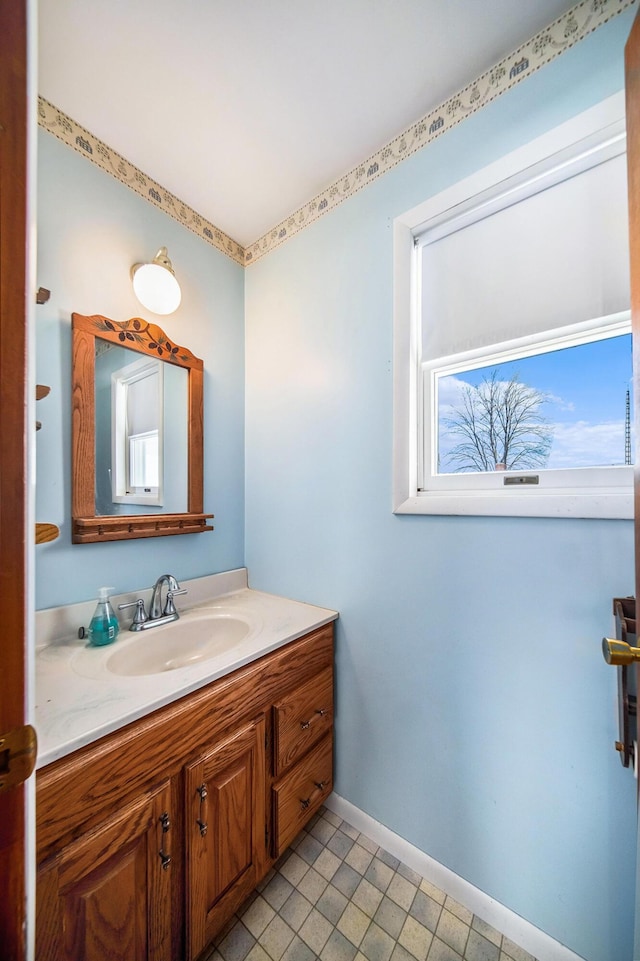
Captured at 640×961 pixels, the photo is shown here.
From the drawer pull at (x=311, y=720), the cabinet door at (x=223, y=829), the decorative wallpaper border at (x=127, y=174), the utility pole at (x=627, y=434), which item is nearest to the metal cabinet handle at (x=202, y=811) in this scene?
the cabinet door at (x=223, y=829)

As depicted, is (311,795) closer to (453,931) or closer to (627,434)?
(453,931)

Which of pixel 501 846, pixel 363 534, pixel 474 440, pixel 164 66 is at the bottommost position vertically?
pixel 501 846

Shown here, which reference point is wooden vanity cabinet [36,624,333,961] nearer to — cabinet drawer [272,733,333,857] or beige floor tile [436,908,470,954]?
cabinet drawer [272,733,333,857]

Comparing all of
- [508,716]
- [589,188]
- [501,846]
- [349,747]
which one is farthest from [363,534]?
[589,188]

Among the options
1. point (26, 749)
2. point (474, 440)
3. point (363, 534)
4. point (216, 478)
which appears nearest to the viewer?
point (26, 749)

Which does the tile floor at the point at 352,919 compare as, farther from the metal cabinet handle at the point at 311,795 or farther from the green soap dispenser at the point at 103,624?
the green soap dispenser at the point at 103,624

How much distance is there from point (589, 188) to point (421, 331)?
526 millimetres

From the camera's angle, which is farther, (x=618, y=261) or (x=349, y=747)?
(x=349, y=747)

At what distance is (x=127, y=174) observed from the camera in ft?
4.08

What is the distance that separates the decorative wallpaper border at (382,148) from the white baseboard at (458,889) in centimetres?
236

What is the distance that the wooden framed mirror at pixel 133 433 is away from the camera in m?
1.11

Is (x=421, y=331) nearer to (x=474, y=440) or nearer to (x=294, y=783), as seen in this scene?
(x=474, y=440)

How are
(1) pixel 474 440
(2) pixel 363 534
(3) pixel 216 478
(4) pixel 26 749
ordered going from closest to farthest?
(4) pixel 26 749
(1) pixel 474 440
(2) pixel 363 534
(3) pixel 216 478

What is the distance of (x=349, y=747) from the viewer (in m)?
1.28
